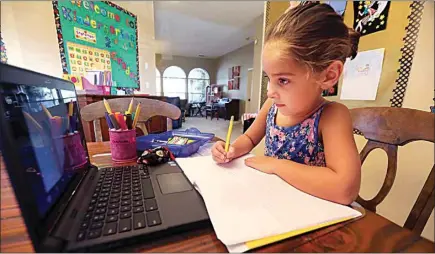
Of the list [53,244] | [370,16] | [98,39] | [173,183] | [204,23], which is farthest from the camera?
[204,23]

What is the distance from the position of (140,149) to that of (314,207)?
476 millimetres

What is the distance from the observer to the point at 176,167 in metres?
0.42

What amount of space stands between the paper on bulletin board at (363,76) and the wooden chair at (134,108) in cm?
88

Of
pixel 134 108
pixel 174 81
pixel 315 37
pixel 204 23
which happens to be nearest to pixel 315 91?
pixel 315 37

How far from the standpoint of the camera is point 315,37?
1.25ft

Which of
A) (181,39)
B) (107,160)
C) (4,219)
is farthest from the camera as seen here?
(181,39)

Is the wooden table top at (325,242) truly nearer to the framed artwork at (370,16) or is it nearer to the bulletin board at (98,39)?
the framed artwork at (370,16)

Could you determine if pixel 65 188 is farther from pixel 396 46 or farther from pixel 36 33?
pixel 36 33

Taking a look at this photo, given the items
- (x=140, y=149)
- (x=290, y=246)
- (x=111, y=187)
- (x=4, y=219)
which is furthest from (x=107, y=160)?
(x=290, y=246)

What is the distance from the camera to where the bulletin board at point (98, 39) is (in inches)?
59.8

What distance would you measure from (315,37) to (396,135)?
1.07 feet

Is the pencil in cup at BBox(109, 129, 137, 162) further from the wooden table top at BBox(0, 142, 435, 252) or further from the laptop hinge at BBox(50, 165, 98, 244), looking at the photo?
the wooden table top at BBox(0, 142, 435, 252)

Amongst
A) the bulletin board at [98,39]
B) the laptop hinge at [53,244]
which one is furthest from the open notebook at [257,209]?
the bulletin board at [98,39]

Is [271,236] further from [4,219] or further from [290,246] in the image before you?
[4,219]
